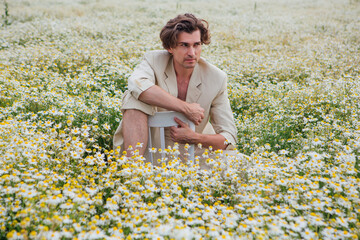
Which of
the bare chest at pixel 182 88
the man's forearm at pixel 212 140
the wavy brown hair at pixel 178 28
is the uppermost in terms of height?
the wavy brown hair at pixel 178 28

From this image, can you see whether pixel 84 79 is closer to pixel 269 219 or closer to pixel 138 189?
pixel 138 189

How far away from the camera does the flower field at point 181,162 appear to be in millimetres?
2121

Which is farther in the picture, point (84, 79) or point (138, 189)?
point (84, 79)

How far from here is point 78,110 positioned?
409 cm

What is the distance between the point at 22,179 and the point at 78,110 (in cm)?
172

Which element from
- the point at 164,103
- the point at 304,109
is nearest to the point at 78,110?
the point at 164,103

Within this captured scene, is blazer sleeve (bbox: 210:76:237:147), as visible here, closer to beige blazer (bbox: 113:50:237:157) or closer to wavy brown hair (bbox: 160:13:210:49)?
beige blazer (bbox: 113:50:237:157)

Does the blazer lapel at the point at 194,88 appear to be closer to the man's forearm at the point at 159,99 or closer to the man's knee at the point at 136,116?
the man's forearm at the point at 159,99

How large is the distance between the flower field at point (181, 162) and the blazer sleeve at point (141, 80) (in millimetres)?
607

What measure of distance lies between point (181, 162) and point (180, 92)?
2.77 feet

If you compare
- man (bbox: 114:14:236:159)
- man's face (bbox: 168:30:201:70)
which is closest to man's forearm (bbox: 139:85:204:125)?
man (bbox: 114:14:236:159)

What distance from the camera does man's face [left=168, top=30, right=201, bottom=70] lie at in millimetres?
3453

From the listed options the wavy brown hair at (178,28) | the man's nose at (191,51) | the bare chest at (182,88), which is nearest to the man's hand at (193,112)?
the bare chest at (182,88)

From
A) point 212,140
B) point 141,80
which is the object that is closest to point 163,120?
point 141,80
